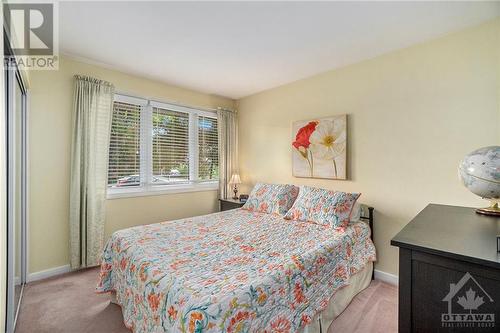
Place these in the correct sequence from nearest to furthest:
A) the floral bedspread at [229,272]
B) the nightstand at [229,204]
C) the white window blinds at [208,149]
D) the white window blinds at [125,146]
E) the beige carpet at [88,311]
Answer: the floral bedspread at [229,272] < the beige carpet at [88,311] < the white window blinds at [125,146] < the nightstand at [229,204] < the white window blinds at [208,149]

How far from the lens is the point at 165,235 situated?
2.23m

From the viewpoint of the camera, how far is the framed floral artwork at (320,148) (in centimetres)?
305

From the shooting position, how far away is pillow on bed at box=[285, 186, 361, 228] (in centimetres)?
253

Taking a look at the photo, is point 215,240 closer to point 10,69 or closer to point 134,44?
point 10,69

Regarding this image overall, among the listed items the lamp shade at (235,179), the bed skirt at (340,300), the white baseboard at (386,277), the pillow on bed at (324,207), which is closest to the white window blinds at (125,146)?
the lamp shade at (235,179)

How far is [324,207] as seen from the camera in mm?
2654

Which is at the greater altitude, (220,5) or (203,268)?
(220,5)

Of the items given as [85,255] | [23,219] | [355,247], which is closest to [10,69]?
[23,219]

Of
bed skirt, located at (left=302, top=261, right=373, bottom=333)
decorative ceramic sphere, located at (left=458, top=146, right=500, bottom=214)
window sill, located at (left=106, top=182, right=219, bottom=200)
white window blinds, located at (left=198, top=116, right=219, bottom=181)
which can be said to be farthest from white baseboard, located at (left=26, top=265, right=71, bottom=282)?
decorative ceramic sphere, located at (left=458, top=146, right=500, bottom=214)

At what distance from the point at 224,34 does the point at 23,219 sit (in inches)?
104

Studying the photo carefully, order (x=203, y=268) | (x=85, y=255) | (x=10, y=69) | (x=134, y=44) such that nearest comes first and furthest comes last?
(x=203, y=268) → (x=10, y=69) → (x=134, y=44) → (x=85, y=255)

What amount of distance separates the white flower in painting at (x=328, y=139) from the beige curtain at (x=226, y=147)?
1.58 metres

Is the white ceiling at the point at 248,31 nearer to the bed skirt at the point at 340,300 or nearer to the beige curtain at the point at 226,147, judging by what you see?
the beige curtain at the point at 226,147

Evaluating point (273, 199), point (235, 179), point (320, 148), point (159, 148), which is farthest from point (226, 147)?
point (320, 148)
